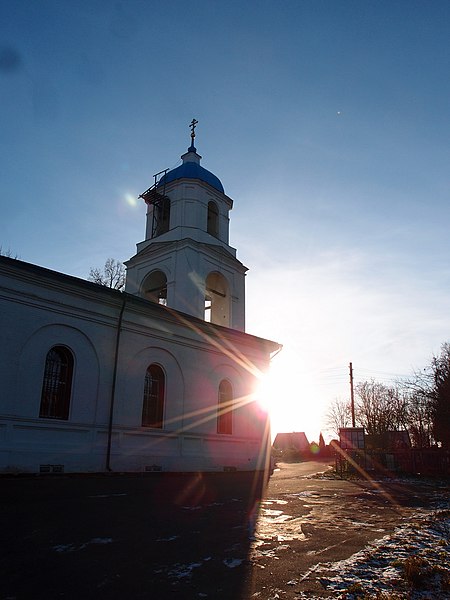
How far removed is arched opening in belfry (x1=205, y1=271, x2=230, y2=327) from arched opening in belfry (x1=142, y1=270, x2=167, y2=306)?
227cm

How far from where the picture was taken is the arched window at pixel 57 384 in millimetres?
15289

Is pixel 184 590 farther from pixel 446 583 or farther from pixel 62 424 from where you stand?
pixel 62 424

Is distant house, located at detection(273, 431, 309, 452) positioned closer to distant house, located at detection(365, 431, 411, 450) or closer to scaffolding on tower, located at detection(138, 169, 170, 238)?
distant house, located at detection(365, 431, 411, 450)

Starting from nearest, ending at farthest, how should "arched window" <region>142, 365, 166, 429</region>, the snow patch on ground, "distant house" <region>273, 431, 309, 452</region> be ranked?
1. the snow patch on ground
2. "arched window" <region>142, 365, 166, 429</region>
3. "distant house" <region>273, 431, 309, 452</region>

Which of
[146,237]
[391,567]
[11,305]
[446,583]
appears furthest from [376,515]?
[146,237]

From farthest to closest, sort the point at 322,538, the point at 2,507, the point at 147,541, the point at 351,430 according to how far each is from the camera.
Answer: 1. the point at 351,430
2. the point at 2,507
3. the point at 322,538
4. the point at 147,541

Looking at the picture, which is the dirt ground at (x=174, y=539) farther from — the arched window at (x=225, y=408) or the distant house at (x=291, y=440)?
the distant house at (x=291, y=440)

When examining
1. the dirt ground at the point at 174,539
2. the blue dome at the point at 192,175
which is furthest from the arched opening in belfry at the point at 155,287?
the dirt ground at the point at 174,539

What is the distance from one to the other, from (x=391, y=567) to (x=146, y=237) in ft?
72.3

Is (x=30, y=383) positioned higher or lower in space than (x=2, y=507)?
higher

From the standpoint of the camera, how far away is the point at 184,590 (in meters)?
4.25

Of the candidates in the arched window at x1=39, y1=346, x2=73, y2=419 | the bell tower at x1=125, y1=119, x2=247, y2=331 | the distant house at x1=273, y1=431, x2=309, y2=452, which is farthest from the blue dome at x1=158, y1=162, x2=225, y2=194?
the distant house at x1=273, y1=431, x2=309, y2=452

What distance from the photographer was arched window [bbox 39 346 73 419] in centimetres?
1529

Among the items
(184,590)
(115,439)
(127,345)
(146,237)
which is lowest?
(184,590)
